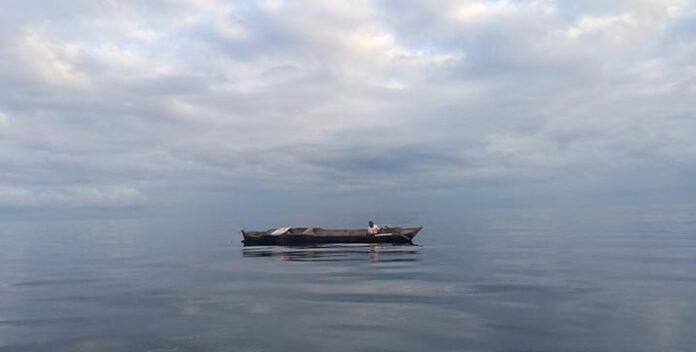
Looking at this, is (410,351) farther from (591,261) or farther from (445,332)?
(591,261)

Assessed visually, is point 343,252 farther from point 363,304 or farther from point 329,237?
point 363,304

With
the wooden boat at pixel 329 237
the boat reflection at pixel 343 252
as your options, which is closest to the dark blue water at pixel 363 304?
the boat reflection at pixel 343 252

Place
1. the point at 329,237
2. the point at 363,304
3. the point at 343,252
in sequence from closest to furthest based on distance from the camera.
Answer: the point at 363,304
the point at 343,252
the point at 329,237

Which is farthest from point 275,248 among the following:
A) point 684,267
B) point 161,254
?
point 684,267

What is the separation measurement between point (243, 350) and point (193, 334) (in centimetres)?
412

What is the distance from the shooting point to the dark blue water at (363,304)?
82.3ft

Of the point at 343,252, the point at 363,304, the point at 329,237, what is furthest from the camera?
the point at 329,237

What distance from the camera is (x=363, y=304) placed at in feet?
109

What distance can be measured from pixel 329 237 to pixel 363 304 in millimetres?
44916

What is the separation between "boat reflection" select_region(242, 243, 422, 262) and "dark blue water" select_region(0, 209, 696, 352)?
72 cm

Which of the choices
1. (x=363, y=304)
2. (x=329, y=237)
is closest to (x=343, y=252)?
(x=329, y=237)

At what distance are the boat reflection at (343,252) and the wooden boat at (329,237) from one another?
797 millimetres

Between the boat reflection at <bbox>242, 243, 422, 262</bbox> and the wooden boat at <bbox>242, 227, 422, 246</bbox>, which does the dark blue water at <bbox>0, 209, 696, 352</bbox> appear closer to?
the boat reflection at <bbox>242, 243, 422, 262</bbox>

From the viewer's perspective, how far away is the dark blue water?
25.1 m
